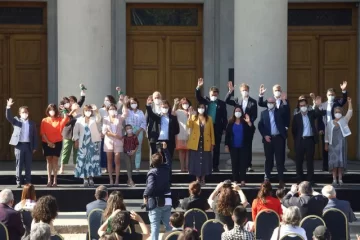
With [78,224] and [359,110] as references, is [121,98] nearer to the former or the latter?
[78,224]

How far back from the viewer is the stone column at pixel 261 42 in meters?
21.8

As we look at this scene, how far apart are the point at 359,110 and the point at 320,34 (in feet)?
7.03

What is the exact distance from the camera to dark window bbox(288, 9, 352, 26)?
81.7 feet

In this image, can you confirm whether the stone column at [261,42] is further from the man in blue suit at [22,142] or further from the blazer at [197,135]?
the man in blue suit at [22,142]

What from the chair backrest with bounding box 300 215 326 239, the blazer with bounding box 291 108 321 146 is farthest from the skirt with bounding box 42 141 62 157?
the chair backrest with bounding box 300 215 326 239

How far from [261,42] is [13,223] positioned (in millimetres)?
9577

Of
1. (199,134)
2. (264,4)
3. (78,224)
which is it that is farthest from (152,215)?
(264,4)

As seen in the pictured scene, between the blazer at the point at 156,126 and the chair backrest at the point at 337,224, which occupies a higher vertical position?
the blazer at the point at 156,126

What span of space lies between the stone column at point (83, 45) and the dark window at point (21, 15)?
2.87 meters

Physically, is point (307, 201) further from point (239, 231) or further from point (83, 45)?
point (83, 45)

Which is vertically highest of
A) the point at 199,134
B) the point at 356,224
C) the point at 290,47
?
the point at 290,47

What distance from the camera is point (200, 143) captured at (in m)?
19.9

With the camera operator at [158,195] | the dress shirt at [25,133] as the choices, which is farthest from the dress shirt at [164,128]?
the camera operator at [158,195]

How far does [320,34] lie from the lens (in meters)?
24.9
